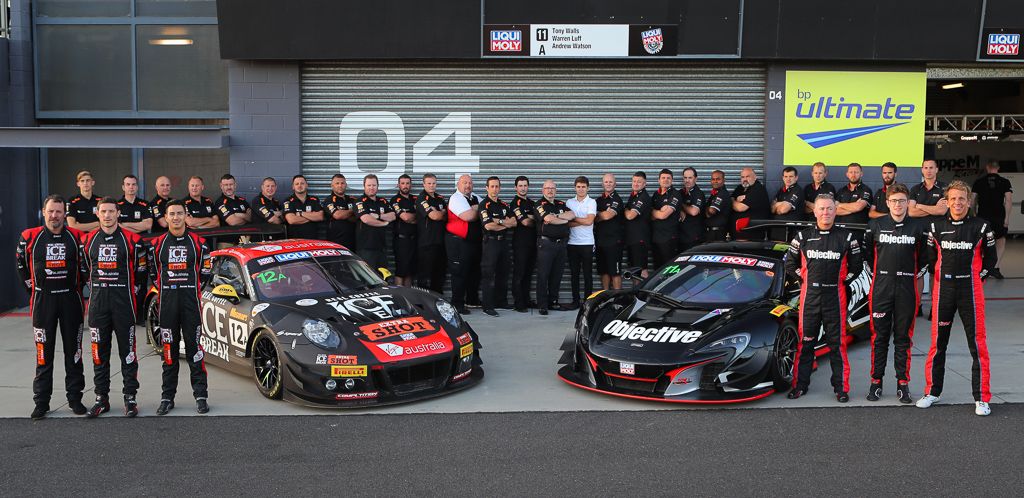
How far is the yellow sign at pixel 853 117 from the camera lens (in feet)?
40.7

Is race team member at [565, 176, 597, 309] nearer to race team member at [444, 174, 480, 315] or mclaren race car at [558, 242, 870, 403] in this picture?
race team member at [444, 174, 480, 315]

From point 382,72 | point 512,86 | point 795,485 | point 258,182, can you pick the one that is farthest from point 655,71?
point 795,485

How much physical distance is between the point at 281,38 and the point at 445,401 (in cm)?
671

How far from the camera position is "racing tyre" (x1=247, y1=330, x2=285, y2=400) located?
23.4 ft

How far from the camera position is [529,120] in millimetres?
12641

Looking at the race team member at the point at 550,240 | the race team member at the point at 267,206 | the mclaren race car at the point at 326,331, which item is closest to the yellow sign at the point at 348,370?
the mclaren race car at the point at 326,331

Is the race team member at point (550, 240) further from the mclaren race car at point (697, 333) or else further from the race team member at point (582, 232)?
the mclaren race car at point (697, 333)

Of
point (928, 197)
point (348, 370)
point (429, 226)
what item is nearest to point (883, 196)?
point (928, 197)

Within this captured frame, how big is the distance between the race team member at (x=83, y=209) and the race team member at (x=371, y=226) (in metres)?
3.30

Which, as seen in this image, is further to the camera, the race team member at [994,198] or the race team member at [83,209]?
the race team member at [994,198]

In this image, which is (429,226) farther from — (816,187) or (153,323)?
(816,187)

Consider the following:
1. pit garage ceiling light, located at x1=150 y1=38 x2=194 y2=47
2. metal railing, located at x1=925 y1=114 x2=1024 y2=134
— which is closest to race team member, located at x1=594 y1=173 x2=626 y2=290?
pit garage ceiling light, located at x1=150 y1=38 x2=194 y2=47

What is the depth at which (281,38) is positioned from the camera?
38.8 ft

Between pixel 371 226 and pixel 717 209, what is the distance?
4.55 meters
